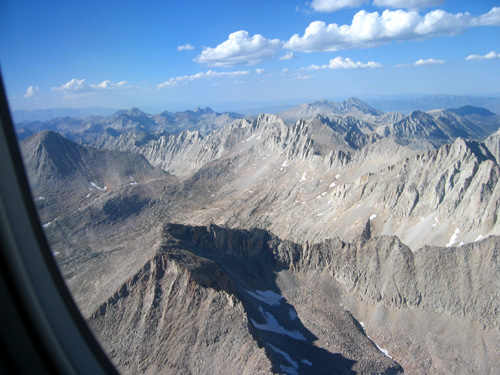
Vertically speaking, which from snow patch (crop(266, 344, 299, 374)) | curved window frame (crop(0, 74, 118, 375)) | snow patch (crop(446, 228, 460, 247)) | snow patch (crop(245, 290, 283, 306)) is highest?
curved window frame (crop(0, 74, 118, 375))

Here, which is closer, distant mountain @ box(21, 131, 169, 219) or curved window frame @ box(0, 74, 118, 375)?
curved window frame @ box(0, 74, 118, 375)

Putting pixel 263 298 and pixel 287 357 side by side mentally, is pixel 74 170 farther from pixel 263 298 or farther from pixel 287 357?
pixel 287 357

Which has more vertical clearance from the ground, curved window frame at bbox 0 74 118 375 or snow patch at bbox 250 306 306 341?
curved window frame at bbox 0 74 118 375

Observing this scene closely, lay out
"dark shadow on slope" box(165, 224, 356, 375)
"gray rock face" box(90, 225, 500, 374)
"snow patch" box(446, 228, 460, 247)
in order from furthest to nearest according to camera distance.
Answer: "snow patch" box(446, 228, 460, 247), "dark shadow on slope" box(165, 224, 356, 375), "gray rock face" box(90, 225, 500, 374)

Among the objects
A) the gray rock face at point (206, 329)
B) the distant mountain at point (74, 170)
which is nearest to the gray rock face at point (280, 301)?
the gray rock face at point (206, 329)

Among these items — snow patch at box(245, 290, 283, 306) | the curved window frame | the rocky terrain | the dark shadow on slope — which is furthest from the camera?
snow patch at box(245, 290, 283, 306)

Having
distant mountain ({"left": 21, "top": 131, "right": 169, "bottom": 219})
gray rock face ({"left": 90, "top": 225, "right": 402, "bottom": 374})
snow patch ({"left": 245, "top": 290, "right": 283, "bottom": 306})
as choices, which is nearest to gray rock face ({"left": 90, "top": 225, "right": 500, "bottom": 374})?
gray rock face ({"left": 90, "top": 225, "right": 402, "bottom": 374})

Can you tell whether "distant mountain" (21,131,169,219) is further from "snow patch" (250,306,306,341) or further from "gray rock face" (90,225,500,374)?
"snow patch" (250,306,306,341)

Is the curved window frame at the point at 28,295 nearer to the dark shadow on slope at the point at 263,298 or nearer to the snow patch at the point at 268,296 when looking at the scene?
the dark shadow on slope at the point at 263,298

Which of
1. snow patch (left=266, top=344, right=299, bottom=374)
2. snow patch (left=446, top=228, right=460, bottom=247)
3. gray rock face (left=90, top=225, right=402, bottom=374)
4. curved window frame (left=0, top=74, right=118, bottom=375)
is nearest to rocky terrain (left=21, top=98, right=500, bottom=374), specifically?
gray rock face (left=90, top=225, right=402, bottom=374)

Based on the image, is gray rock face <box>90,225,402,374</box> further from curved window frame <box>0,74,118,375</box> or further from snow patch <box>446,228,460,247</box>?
curved window frame <box>0,74,118,375</box>
